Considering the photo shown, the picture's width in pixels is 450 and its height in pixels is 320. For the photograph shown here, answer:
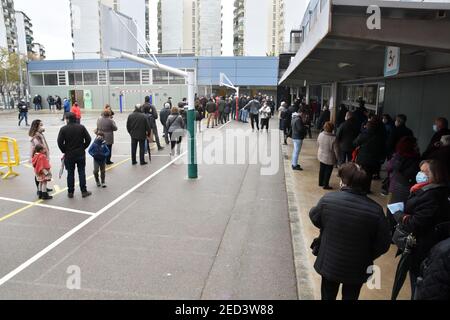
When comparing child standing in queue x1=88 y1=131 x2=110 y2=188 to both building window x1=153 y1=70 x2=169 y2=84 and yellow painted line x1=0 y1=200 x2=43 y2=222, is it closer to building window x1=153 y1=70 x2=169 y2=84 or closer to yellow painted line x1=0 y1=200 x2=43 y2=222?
yellow painted line x1=0 y1=200 x2=43 y2=222

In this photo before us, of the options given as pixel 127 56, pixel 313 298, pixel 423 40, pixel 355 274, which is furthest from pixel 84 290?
pixel 127 56

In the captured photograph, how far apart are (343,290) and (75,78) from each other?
45.7 m

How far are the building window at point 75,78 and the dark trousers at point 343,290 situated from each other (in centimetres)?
4487

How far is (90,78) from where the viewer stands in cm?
4394

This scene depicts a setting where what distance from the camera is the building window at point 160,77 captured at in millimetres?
42406

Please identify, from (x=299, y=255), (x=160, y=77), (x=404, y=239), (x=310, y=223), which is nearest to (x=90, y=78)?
(x=160, y=77)

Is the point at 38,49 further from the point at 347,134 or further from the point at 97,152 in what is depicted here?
the point at 347,134

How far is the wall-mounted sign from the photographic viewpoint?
21.7 ft

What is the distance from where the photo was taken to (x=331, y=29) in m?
4.83

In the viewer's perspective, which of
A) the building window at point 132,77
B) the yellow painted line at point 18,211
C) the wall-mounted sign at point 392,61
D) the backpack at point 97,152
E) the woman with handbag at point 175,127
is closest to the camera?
the wall-mounted sign at point 392,61

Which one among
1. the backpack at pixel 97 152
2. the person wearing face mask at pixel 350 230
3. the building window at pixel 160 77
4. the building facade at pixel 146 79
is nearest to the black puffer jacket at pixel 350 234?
the person wearing face mask at pixel 350 230

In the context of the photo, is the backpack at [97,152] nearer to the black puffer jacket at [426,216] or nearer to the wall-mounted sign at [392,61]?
the wall-mounted sign at [392,61]

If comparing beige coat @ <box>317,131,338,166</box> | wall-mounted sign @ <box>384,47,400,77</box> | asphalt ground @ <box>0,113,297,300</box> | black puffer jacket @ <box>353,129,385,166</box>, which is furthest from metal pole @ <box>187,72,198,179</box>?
wall-mounted sign @ <box>384,47,400,77</box>

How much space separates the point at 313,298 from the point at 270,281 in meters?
0.62
